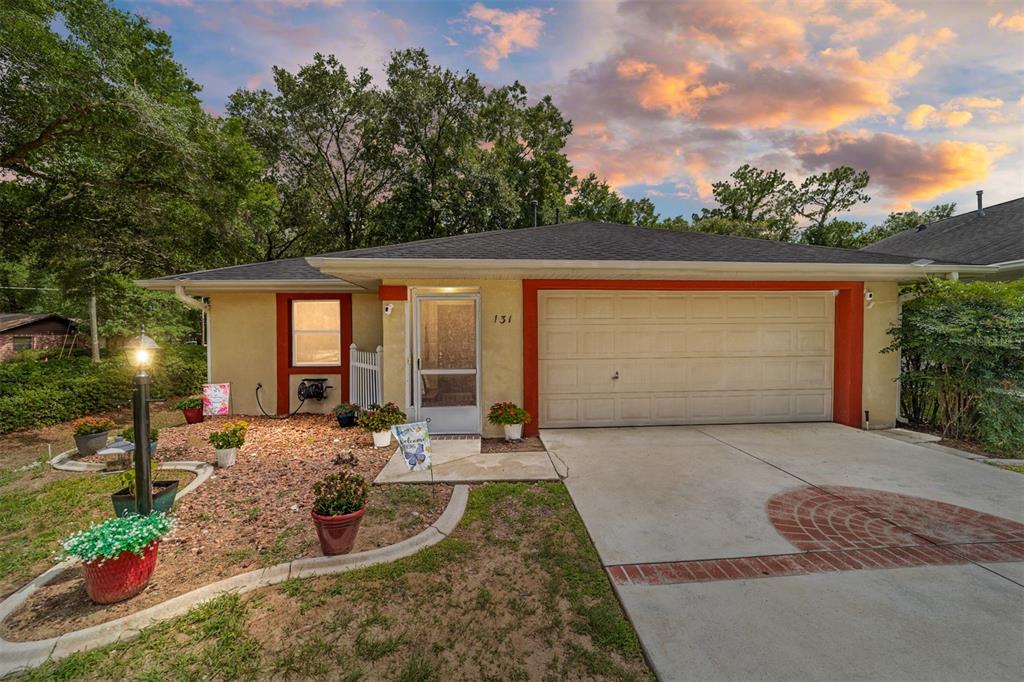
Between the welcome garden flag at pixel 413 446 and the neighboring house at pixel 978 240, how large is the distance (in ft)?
32.6

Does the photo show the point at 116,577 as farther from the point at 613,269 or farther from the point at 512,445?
the point at 613,269

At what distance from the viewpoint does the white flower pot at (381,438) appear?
564cm

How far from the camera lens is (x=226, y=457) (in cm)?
499

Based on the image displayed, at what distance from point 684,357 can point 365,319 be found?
19.8 ft

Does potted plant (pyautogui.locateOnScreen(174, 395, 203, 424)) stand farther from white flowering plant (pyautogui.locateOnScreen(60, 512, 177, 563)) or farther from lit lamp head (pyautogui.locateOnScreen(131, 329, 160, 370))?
white flowering plant (pyautogui.locateOnScreen(60, 512, 177, 563))

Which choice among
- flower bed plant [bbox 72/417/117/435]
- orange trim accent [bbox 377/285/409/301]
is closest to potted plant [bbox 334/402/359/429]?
orange trim accent [bbox 377/285/409/301]

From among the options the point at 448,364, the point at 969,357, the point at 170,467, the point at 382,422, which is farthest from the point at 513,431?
the point at 969,357

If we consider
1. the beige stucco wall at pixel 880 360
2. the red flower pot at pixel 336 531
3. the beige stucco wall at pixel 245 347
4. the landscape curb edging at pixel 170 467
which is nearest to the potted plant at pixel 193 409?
the beige stucco wall at pixel 245 347

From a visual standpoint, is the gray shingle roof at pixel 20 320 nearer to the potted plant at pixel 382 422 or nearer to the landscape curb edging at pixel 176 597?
the potted plant at pixel 382 422

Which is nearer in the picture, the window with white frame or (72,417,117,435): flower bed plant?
(72,417,117,435): flower bed plant

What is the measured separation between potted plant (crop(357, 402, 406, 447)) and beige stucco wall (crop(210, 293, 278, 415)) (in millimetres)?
3454

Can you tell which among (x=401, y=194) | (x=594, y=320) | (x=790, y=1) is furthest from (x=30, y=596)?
(x=401, y=194)

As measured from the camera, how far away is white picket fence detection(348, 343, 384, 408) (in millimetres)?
6547

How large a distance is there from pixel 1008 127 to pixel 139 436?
12.2 meters
